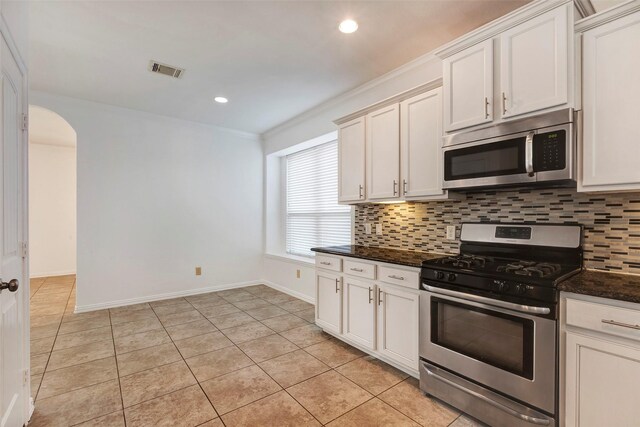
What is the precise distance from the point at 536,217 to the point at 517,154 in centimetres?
53

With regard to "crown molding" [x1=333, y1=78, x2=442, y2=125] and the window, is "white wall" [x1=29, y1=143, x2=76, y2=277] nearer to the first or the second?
the window

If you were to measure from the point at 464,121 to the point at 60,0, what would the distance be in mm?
2931

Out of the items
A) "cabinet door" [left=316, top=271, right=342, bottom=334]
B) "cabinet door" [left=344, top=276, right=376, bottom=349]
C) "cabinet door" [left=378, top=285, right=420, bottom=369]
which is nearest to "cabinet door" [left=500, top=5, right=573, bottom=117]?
"cabinet door" [left=378, top=285, right=420, bottom=369]

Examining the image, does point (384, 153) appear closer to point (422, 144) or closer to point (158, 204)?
point (422, 144)

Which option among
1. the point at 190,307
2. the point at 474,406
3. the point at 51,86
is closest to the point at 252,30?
the point at 51,86

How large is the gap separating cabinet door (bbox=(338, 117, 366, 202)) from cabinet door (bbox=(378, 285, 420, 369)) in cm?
105

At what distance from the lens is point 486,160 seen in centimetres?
209

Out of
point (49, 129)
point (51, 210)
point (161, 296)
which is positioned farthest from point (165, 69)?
point (51, 210)

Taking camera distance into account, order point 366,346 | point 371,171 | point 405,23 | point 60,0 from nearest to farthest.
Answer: point 60,0 → point 405,23 → point 366,346 → point 371,171

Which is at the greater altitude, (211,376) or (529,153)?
(529,153)

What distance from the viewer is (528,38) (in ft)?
6.10

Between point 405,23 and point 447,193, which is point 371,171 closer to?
point 447,193

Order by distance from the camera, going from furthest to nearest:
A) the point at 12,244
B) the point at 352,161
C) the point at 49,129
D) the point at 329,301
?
the point at 49,129 → the point at 352,161 → the point at 329,301 → the point at 12,244

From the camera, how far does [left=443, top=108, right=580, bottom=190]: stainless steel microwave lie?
1.74 m
